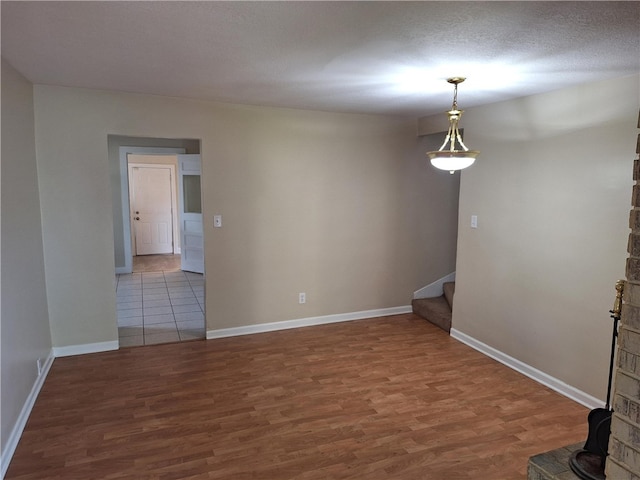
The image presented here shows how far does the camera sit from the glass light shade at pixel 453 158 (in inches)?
110

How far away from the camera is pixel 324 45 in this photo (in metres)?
2.21

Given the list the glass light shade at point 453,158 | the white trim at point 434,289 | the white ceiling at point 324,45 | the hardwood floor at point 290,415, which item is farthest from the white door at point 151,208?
the glass light shade at point 453,158

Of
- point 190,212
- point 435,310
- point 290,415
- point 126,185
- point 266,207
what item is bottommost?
point 290,415

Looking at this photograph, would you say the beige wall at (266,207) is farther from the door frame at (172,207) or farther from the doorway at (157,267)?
the door frame at (172,207)

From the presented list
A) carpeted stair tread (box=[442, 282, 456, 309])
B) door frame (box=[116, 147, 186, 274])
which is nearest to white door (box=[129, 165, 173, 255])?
door frame (box=[116, 147, 186, 274])

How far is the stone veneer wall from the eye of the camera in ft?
4.88

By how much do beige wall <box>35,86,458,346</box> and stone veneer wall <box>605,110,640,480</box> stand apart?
320 cm

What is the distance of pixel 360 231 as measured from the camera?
477cm

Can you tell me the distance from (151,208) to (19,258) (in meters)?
6.23

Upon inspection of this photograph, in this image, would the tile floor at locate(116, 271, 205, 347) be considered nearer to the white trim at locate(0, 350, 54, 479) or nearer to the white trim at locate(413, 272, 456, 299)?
the white trim at locate(0, 350, 54, 479)

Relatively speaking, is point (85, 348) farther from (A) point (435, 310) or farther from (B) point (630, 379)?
(B) point (630, 379)

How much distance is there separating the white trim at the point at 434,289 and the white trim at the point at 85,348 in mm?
3299

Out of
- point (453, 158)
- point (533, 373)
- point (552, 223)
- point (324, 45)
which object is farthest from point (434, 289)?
point (324, 45)

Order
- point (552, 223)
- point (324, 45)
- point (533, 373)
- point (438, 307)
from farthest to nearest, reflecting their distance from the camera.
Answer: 1. point (438, 307)
2. point (533, 373)
3. point (552, 223)
4. point (324, 45)
